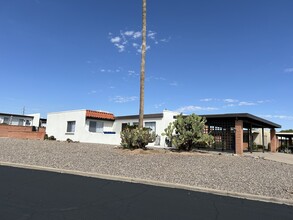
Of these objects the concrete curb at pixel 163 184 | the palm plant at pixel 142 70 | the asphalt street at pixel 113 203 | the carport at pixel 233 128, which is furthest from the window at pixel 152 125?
the asphalt street at pixel 113 203

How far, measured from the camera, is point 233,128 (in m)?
25.8

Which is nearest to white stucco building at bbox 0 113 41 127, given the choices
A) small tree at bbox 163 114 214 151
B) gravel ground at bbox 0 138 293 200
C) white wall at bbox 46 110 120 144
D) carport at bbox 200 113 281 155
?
white wall at bbox 46 110 120 144

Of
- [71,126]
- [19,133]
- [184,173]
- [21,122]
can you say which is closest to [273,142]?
[71,126]

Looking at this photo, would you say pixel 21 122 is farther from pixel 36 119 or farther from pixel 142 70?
pixel 142 70

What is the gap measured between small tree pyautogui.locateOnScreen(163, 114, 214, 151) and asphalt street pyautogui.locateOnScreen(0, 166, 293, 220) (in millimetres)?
10790

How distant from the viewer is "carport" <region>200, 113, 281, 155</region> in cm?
2063

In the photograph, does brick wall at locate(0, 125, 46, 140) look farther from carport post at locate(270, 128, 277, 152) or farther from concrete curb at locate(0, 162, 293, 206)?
carport post at locate(270, 128, 277, 152)

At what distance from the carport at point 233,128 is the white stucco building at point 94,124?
427 cm

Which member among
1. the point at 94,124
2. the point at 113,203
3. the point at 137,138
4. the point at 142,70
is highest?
the point at 142,70

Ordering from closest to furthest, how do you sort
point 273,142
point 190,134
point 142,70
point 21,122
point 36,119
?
1. point 190,134
2. point 142,70
3. point 273,142
4. point 21,122
5. point 36,119

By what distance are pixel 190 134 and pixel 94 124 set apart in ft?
48.9

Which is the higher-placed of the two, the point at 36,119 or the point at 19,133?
the point at 36,119

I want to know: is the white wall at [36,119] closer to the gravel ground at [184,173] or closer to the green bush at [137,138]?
the green bush at [137,138]

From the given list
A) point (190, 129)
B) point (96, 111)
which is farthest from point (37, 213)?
point (96, 111)
